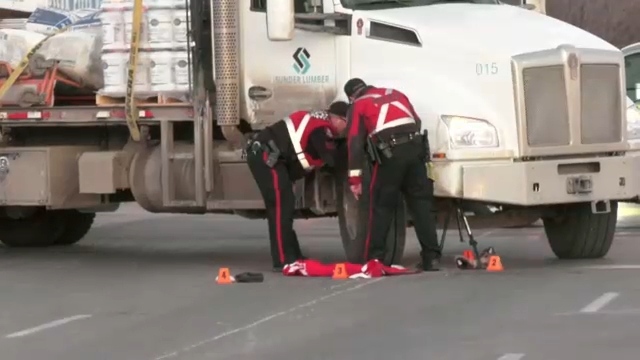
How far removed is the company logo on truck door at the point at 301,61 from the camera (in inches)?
544

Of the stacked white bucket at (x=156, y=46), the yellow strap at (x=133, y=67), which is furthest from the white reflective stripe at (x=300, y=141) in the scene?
the yellow strap at (x=133, y=67)

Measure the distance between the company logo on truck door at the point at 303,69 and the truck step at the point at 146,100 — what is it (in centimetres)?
111

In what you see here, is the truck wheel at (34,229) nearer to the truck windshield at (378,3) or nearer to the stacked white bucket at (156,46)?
the stacked white bucket at (156,46)

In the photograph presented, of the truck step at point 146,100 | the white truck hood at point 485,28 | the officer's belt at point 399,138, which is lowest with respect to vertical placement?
the officer's belt at point 399,138

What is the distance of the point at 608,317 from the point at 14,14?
7.84 m

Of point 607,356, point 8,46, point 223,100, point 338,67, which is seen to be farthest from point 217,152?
point 607,356

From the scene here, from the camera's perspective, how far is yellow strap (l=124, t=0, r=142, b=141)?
14.2 meters

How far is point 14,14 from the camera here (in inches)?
633

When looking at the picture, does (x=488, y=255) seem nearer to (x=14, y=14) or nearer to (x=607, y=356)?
(x=607, y=356)

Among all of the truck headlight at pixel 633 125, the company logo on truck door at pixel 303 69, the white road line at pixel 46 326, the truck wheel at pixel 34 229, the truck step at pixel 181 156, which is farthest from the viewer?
the truck wheel at pixel 34 229

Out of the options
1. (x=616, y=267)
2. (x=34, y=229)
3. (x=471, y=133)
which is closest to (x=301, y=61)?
(x=471, y=133)

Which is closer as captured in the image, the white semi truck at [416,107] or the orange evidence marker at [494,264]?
the white semi truck at [416,107]

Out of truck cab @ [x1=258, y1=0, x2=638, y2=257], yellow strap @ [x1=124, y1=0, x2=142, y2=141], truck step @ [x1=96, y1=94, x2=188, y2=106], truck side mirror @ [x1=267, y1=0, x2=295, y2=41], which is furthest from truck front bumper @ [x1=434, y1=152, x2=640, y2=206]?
yellow strap @ [x1=124, y1=0, x2=142, y2=141]

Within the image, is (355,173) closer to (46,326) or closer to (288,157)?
(288,157)
